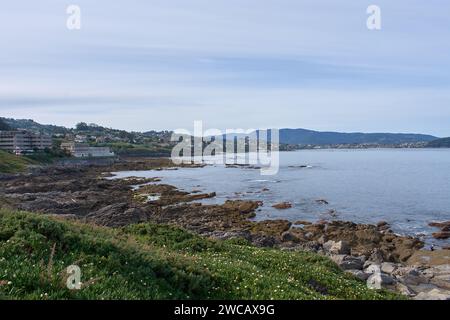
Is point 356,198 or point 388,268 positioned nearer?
point 388,268

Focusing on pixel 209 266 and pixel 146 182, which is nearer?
pixel 209 266

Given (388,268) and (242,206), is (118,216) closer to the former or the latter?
(242,206)

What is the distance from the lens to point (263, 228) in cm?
4056

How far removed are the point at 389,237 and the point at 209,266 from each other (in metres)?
28.6

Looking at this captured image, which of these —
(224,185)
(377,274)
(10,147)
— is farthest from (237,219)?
(10,147)

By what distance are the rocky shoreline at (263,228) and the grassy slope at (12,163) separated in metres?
22.2

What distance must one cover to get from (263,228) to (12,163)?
79.4 meters

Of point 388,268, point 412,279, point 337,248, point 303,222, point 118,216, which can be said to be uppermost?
point 118,216

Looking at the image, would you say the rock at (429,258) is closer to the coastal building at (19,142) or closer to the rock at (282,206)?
the rock at (282,206)

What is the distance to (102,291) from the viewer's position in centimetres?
775

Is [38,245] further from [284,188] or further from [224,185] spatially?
[224,185]

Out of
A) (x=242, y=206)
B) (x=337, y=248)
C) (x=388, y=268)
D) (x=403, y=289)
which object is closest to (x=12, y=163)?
(x=242, y=206)

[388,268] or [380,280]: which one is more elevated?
[380,280]

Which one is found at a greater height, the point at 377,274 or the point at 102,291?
the point at 102,291
